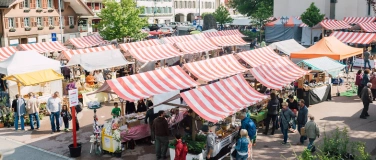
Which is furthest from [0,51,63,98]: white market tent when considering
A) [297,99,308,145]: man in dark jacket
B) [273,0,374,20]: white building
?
[273,0,374,20]: white building

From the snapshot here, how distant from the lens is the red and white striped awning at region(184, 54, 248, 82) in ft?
59.3

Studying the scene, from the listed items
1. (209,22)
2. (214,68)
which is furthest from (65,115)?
(209,22)

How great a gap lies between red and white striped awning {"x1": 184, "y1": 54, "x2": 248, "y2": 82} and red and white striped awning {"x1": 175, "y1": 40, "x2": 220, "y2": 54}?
7.66m

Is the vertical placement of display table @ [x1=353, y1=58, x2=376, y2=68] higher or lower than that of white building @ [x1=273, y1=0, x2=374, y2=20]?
lower

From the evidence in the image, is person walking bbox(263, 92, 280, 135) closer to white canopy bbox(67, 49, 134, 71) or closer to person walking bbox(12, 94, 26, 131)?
person walking bbox(12, 94, 26, 131)

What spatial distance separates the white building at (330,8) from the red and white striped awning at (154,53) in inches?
1131

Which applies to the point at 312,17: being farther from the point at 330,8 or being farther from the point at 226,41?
the point at 226,41

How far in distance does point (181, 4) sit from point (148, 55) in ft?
205

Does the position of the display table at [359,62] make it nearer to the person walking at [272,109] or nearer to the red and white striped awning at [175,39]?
the red and white striped awning at [175,39]

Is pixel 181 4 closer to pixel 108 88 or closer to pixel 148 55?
pixel 148 55

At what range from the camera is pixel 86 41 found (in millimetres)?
34750

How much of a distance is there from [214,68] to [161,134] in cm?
761

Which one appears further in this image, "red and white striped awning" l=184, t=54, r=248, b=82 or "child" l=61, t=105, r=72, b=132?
"red and white striped awning" l=184, t=54, r=248, b=82

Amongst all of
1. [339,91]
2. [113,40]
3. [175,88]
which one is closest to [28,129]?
[175,88]
